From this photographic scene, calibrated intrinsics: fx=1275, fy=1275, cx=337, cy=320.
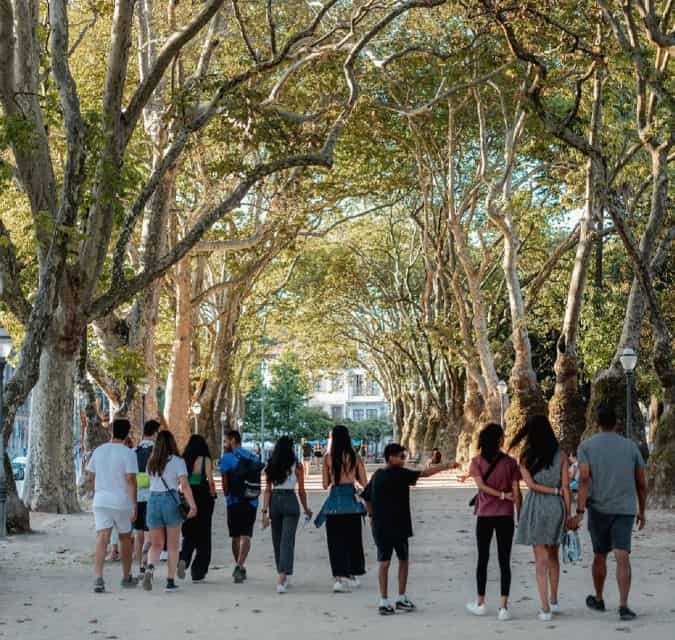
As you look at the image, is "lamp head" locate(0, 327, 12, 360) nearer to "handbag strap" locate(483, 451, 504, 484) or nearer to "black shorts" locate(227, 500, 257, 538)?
"black shorts" locate(227, 500, 257, 538)

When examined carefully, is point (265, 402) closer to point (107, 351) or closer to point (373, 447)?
point (373, 447)

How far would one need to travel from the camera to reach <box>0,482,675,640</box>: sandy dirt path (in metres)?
8.91

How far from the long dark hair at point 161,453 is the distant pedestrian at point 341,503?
4.67 ft

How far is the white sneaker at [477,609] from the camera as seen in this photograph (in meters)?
9.66

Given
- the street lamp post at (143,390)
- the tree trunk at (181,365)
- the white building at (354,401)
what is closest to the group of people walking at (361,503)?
the street lamp post at (143,390)

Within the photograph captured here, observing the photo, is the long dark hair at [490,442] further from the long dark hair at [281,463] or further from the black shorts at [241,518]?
the black shorts at [241,518]

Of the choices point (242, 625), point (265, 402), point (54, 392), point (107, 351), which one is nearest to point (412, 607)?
point (242, 625)

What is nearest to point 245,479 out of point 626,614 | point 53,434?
point 626,614

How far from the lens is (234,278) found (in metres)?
31.0

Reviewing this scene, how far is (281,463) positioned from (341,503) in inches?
31.1

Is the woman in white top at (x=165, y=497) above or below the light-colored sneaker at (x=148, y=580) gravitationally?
above

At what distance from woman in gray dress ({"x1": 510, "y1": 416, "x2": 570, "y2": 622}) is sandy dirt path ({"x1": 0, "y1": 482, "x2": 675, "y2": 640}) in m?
0.36

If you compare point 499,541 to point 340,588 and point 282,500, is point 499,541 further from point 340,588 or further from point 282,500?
point 282,500

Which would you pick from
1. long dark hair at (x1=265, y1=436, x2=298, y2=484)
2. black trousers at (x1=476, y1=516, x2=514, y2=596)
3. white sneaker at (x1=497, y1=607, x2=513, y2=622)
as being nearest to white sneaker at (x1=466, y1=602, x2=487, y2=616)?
black trousers at (x1=476, y1=516, x2=514, y2=596)
